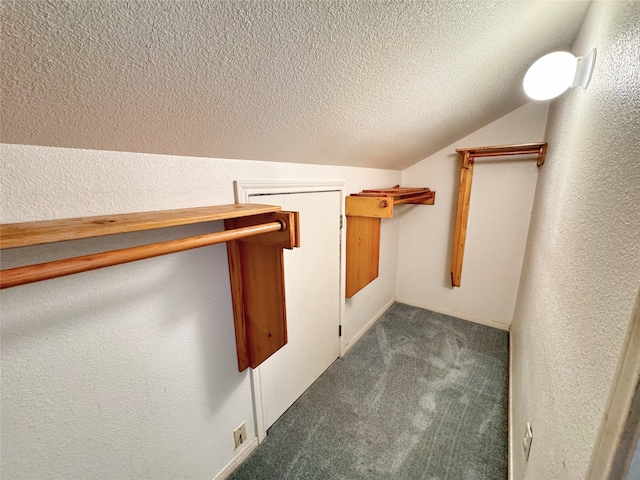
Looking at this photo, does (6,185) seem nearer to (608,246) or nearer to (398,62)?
(398,62)

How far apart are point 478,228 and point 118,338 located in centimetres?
276

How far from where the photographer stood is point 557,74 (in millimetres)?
1037

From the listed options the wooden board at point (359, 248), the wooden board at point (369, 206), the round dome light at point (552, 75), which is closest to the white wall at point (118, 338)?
the wooden board at point (369, 206)

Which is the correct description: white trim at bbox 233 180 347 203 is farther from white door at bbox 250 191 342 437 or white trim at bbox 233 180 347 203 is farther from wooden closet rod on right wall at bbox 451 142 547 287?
wooden closet rod on right wall at bbox 451 142 547 287

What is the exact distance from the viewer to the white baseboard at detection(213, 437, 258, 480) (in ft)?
4.13

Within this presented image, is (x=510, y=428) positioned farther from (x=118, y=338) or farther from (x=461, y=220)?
(x=118, y=338)

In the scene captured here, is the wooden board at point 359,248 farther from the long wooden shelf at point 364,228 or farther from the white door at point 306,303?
the white door at point 306,303

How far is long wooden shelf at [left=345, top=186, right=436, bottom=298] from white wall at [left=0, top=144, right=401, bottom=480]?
0.87 metres

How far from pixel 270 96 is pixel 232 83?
0.47 ft

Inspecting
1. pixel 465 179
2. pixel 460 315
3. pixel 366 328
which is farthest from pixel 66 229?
pixel 460 315

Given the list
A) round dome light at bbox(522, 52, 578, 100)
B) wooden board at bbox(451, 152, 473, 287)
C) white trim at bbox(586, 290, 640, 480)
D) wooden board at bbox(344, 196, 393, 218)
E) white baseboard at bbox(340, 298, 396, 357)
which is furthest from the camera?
wooden board at bbox(451, 152, 473, 287)

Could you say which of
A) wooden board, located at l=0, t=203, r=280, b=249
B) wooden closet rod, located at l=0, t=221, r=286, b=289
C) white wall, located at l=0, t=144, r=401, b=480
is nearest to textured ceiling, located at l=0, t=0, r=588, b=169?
white wall, located at l=0, t=144, r=401, b=480

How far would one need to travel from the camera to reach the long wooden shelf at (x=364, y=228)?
1.83 metres

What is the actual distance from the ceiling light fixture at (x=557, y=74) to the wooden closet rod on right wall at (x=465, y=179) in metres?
0.97
